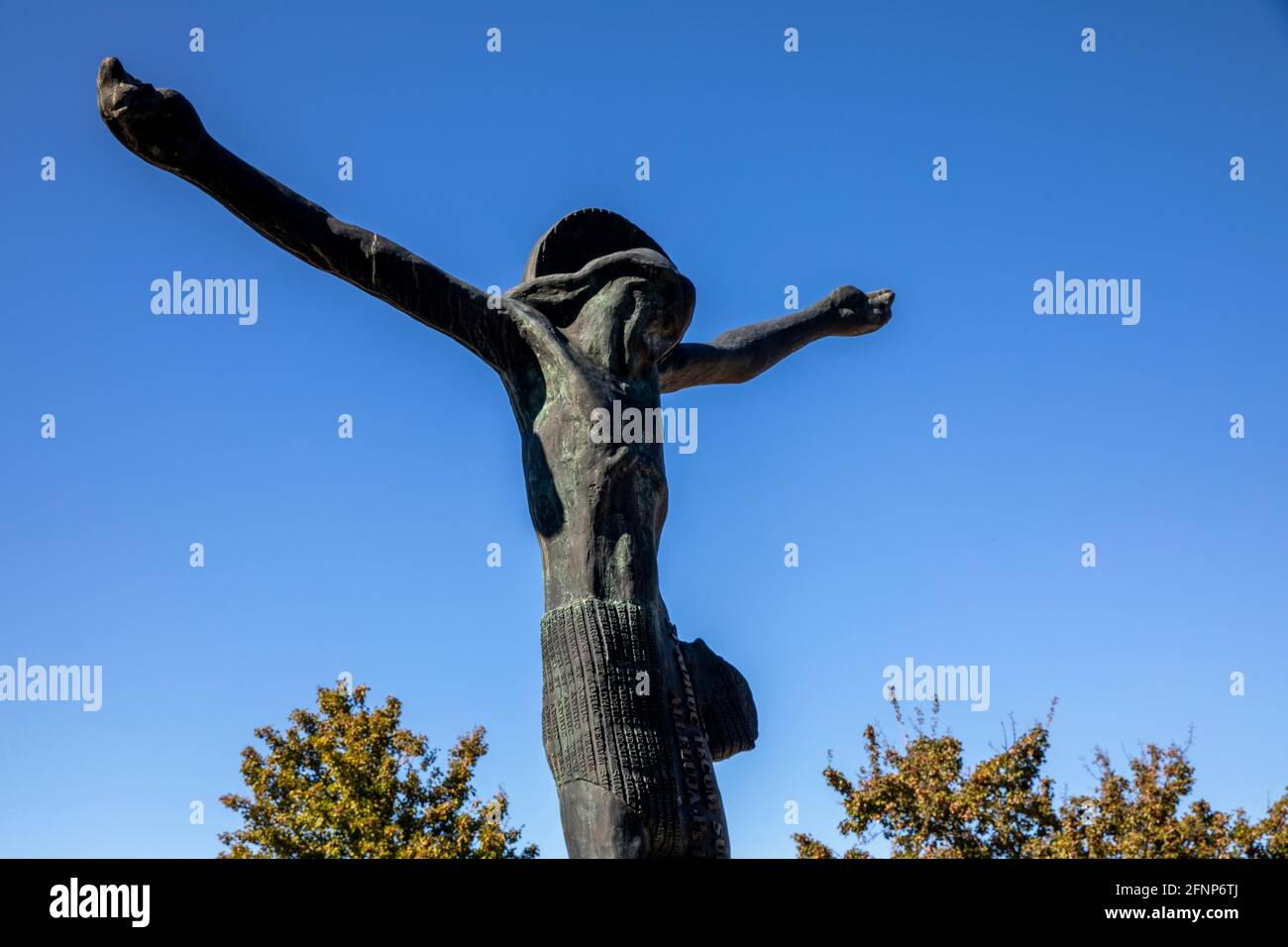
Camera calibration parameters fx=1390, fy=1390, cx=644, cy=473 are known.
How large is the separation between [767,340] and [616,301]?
1408 mm

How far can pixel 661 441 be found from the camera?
6.10 m

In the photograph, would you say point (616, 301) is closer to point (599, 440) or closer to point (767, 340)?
point (599, 440)

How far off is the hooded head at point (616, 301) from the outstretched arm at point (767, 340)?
576 mm

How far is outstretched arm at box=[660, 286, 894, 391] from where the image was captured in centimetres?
701

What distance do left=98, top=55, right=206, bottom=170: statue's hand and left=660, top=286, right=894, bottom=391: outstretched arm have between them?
8.33ft

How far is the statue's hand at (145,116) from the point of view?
205 inches

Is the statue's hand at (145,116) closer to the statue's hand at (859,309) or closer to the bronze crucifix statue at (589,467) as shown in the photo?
the bronze crucifix statue at (589,467)

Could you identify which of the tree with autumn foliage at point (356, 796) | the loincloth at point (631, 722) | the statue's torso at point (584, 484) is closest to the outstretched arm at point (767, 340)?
the statue's torso at point (584, 484)

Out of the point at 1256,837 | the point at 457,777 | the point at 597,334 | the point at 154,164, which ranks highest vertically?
the point at 154,164
